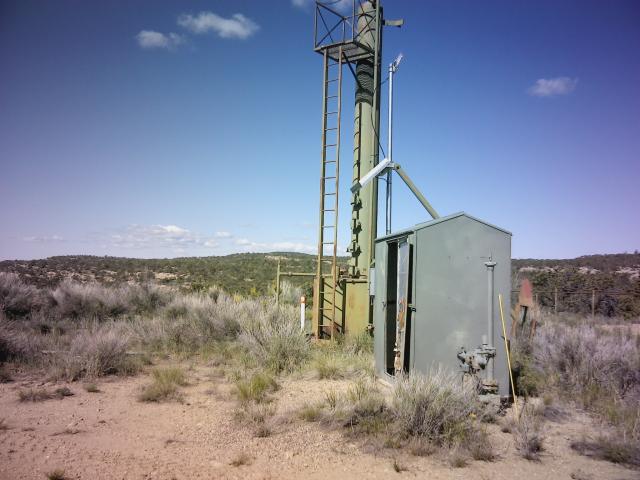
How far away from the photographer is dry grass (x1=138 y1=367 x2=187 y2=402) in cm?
752

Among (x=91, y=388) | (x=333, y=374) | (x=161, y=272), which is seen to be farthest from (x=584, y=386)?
(x=161, y=272)

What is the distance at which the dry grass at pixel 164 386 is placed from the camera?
24.7 feet

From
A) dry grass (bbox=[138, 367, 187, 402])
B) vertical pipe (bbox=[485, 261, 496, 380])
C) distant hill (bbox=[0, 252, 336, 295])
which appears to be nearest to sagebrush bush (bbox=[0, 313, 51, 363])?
dry grass (bbox=[138, 367, 187, 402])

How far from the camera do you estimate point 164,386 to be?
305 inches

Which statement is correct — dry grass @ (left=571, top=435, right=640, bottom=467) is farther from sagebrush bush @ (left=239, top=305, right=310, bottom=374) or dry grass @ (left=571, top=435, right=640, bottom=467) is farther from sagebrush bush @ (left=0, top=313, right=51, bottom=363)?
sagebrush bush @ (left=0, top=313, right=51, bottom=363)

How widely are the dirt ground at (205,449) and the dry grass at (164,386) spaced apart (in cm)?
23

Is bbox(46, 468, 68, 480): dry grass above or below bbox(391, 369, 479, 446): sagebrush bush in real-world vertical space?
below

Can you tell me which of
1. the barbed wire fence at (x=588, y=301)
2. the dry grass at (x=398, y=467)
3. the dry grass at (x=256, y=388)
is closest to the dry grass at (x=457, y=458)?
the dry grass at (x=398, y=467)

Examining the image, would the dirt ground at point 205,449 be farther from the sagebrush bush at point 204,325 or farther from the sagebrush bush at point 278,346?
the sagebrush bush at point 204,325

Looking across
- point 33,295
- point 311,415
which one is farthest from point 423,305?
point 33,295

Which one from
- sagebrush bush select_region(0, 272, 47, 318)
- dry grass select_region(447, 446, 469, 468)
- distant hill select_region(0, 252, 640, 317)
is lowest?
dry grass select_region(447, 446, 469, 468)

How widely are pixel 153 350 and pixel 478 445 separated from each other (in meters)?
8.09

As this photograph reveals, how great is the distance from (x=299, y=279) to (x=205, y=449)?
33.6 meters

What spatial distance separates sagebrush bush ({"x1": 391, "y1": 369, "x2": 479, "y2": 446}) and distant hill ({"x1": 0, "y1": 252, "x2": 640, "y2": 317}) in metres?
10.7
